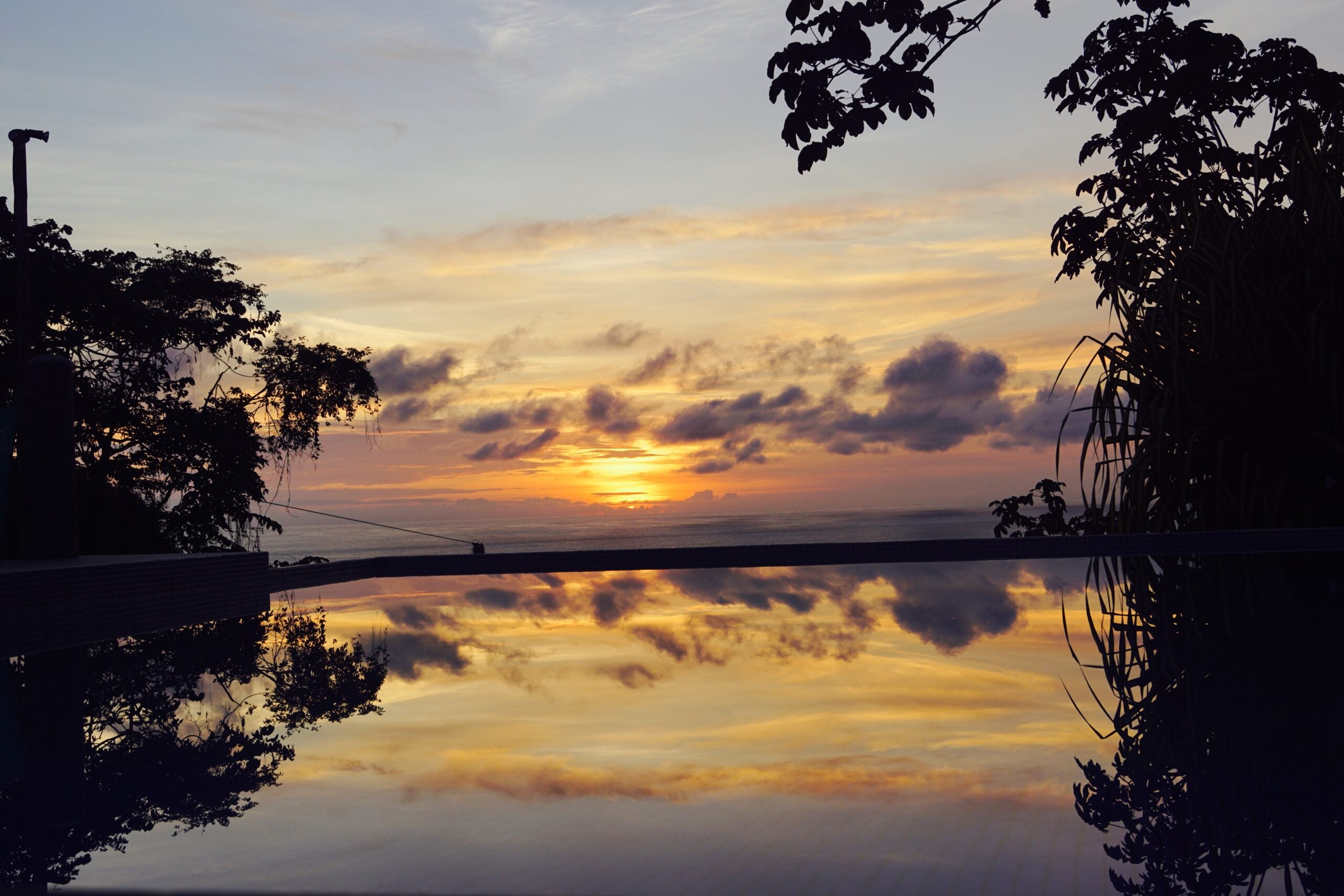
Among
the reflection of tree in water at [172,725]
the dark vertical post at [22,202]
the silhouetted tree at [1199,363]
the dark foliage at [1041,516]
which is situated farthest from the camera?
the dark vertical post at [22,202]

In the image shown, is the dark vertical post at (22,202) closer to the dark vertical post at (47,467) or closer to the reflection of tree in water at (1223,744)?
the dark vertical post at (47,467)

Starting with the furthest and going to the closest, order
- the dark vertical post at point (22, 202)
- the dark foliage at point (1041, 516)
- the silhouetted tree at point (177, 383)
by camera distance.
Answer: the silhouetted tree at point (177, 383) → the dark vertical post at point (22, 202) → the dark foliage at point (1041, 516)

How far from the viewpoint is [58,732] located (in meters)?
4.23

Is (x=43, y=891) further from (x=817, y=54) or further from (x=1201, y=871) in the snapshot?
(x=817, y=54)

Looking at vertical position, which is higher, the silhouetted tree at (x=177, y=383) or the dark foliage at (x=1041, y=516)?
the silhouetted tree at (x=177, y=383)

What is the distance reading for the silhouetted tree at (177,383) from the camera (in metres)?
15.7

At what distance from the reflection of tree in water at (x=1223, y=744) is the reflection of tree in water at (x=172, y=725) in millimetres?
2462

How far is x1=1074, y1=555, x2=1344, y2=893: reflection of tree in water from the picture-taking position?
2.39 m

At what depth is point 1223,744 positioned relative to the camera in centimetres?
349

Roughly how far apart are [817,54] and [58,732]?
4234 millimetres

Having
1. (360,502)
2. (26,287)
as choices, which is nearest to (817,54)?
(26,287)

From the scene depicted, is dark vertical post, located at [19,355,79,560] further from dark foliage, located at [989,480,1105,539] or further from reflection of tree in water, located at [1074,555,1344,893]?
dark foliage, located at [989,480,1105,539]

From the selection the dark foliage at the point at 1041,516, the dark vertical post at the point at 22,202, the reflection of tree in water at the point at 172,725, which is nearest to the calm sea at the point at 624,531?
the dark foliage at the point at 1041,516

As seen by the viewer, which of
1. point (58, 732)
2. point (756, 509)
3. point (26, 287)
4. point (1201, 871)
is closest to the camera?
point (1201, 871)
